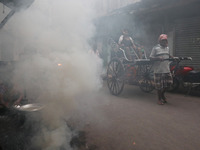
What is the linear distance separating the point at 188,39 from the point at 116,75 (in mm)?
4267

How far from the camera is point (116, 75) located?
5.75 m

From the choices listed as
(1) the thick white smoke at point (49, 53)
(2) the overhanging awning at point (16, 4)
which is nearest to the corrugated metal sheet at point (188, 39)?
(1) the thick white smoke at point (49, 53)

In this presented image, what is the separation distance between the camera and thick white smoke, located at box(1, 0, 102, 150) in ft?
9.73

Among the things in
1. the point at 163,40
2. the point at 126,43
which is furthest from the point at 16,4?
the point at 126,43

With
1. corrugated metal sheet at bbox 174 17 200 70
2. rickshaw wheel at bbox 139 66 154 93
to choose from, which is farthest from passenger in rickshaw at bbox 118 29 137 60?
corrugated metal sheet at bbox 174 17 200 70

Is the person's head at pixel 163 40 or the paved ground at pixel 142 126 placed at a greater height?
the person's head at pixel 163 40

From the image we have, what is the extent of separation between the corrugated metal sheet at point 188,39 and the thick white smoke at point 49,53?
599cm

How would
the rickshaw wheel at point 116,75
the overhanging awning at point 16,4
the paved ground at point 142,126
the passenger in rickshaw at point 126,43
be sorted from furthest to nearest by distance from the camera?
the passenger in rickshaw at point 126,43 → the rickshaw wheel at point 116,75 → the overhanging awning at point 16,4 → the paved ground at point 142,126

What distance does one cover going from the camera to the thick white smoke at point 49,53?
9.73 feet

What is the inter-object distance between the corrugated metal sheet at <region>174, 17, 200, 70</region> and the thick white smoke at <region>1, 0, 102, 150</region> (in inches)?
236

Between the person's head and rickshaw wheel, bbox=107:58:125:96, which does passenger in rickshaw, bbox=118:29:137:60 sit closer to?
rickshaw wheel, bbox=107:58:125:96

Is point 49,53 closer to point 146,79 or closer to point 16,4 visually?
point 16,4

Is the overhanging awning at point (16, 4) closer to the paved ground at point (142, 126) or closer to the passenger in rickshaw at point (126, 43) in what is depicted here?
the paved ground at point (142, 126)

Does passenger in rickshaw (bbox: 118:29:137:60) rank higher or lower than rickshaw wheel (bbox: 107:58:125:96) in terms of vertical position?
higher
